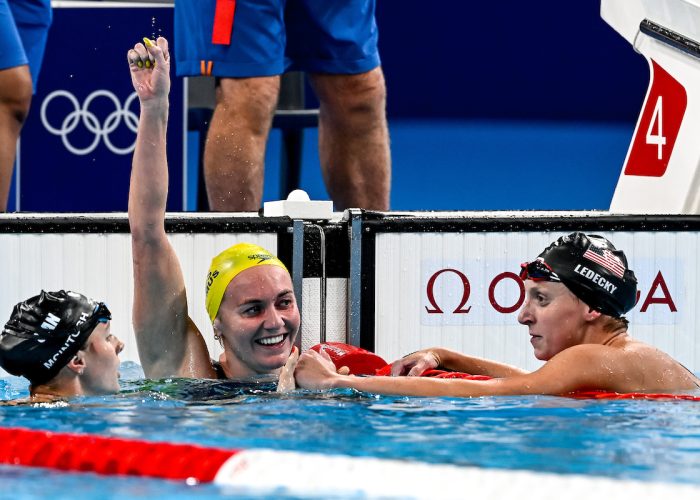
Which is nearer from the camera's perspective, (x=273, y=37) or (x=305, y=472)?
(x=305, y=472)

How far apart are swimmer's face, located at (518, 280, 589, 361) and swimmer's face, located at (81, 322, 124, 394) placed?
1.19 metres

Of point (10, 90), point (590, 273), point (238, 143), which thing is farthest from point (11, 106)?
point (590, 273)

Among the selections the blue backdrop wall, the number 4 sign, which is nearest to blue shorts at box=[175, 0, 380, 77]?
the number 4 sign

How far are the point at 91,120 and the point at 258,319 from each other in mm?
3323

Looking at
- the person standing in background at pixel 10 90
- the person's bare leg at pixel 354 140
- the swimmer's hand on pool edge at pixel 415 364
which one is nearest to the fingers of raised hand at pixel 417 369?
the swimmer's hand on pool edge at pixel 415 364

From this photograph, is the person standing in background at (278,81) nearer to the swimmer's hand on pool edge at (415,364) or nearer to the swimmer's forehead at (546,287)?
the swimmer's hand on pool edge at (415,364)

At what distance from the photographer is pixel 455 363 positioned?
4.10 meters

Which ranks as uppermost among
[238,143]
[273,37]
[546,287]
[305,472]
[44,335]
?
[273,37]

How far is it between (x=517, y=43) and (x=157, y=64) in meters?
4.15

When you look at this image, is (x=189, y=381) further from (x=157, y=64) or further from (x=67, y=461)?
(x=67, y=461)

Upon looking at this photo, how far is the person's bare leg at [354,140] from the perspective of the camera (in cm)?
525

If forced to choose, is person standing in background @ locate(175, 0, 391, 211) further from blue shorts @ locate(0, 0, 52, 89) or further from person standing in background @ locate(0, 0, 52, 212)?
blue shorts @ locate(0, 0, 52, 89)

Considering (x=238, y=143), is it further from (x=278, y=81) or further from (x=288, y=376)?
(x=288, y=376)

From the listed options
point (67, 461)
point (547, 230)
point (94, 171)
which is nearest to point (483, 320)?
point (547, 230)
